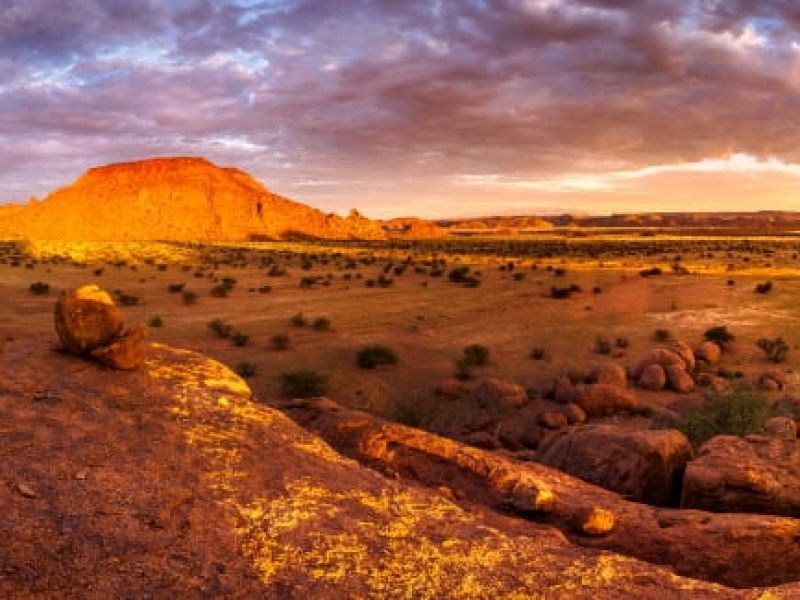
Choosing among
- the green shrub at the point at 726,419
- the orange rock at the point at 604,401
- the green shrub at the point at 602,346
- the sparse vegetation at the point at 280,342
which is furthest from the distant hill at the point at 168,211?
the green shrub at the point at 726,419

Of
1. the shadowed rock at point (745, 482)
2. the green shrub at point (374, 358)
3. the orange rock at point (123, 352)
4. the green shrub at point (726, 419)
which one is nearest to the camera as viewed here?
the orange rock at point (123, 352)

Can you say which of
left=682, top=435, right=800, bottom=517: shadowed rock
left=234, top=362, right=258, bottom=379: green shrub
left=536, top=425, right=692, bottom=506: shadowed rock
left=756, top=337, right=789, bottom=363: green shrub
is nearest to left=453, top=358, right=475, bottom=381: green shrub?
left=234, top=362, right=258, bottom=379: green shrub

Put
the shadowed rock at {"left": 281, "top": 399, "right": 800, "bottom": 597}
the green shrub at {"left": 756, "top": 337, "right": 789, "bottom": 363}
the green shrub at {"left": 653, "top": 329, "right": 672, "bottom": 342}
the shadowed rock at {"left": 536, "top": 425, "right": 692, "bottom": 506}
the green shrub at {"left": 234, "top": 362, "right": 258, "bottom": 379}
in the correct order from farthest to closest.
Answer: the green shrub at {"left": 653, "top": 329, "right": 672, "bottom": 342}, the green shrub at {"left": 756, "top": 337, "right": 789, "bottom": 363}, the green shrub at {"left": 234, "top": 362, "right": 258, "bottom": 379}, the shadowed rock at {"left": 536, "top": 425, "right": 692, "bottom": 506}, the shadowed rock at {"left": 281, "top": 399, "right": 800, "bottom": 597}

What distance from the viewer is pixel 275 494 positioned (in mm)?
5961

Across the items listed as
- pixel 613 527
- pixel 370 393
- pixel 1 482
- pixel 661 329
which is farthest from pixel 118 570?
pixel 661 329

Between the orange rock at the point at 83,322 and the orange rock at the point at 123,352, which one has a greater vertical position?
the orange rock at the point at 83,322

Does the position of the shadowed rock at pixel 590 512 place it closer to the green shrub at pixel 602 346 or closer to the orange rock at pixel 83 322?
the orange rock at pixel 83 322

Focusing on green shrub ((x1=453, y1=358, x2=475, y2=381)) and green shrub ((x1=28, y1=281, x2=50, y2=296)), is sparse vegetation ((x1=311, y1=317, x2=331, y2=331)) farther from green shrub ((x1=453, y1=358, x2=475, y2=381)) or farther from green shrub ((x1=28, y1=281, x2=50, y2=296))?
green shrub ((x1=28, y1=281, x2=50, y2=296))

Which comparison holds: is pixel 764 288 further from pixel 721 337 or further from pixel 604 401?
pixel 604 401

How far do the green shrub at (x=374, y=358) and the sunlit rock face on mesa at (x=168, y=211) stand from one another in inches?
3579

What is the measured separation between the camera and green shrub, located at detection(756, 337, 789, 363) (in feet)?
67.9

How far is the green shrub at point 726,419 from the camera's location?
41.7 feet

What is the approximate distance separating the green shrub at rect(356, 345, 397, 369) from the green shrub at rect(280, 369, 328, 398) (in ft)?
8.16

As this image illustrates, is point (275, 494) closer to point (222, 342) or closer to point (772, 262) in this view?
point (222, 342)
